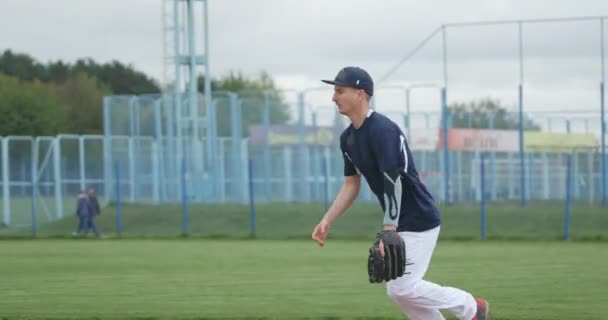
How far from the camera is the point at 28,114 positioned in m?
56.4

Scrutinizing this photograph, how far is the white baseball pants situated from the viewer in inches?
365

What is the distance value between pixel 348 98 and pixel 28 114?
4905 cm

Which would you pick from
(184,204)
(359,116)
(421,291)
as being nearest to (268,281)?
(421,291)

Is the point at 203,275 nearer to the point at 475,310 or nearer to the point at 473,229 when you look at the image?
Result: the point at 475,310

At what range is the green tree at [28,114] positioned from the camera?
5425cm

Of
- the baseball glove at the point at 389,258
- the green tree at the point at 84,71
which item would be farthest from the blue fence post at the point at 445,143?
the green tree at the point at 84,71

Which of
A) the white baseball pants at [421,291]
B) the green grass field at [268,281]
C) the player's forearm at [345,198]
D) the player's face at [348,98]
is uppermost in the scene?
the player's face at [348,98]

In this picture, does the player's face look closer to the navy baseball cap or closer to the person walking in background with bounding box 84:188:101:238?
the navy baseball cap

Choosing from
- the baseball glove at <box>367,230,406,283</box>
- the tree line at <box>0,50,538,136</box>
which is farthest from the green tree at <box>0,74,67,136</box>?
the baseball glove at <box>367,230,406,283</box>

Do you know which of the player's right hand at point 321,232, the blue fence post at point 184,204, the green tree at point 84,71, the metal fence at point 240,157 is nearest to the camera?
the player's right hand at point 321,232

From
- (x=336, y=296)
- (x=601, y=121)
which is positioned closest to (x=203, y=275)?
(x=336, y=296)

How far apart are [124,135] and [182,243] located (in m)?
14.9

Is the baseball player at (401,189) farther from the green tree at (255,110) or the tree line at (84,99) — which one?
the green tree at (255,110)

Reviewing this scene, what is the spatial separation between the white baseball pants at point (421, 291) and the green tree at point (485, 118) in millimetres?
28498
